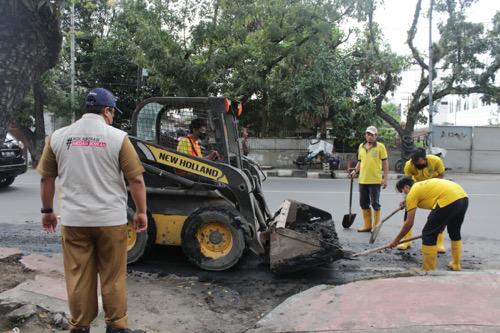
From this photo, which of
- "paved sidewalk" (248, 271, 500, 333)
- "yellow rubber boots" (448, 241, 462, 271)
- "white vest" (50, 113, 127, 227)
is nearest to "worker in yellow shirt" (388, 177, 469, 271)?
"yellow rubber boots" (448, 241, 462, 271)

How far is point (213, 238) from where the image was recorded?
18.3 feet

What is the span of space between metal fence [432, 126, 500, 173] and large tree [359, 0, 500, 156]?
1.40m

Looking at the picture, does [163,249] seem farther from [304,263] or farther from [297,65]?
[297,65]

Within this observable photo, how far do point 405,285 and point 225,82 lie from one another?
14.7 metres

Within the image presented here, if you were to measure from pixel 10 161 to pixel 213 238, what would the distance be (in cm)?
786

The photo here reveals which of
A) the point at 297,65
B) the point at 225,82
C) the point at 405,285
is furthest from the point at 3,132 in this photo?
the point at 297,65

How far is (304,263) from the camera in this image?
16.7ft

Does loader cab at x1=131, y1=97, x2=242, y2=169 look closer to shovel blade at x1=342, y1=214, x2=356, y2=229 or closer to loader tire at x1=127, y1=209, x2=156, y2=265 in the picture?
loader tire at x1=127, y1=209, x2=156, y2=265

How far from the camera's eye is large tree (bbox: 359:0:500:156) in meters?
17.5

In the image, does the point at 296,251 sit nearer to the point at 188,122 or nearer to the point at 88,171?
the point at 188,122

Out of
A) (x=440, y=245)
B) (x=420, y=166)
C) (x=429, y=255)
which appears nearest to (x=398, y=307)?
(x=429, y=255)

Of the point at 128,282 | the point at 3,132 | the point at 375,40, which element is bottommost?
the point at 128,282

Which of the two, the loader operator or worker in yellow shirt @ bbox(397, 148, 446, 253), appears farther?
worker in yellow shirt @ bbox(397, 148, 446, 253)

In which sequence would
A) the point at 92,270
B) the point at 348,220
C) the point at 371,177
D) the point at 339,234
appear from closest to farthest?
the point at 92,270 → the point at 339,234 → the point at 371,177 → the point at 348,220
